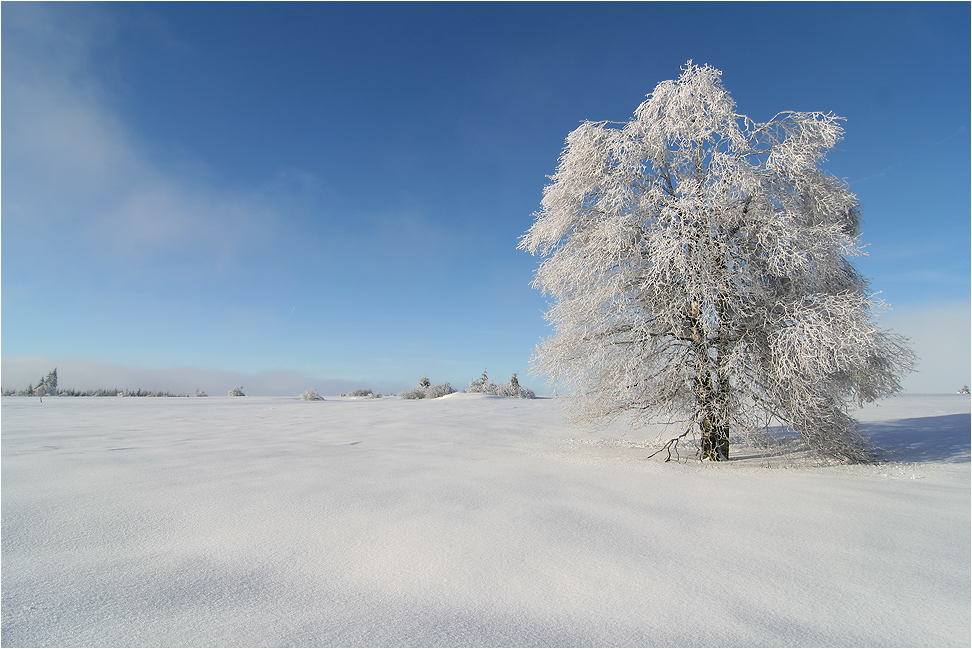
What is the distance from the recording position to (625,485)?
A: 4.73 meters

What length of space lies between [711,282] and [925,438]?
601 centimetres

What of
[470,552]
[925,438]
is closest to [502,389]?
[925,438]

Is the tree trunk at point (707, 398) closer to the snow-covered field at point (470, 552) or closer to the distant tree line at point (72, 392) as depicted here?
the snow-covered field at point (470, 552)

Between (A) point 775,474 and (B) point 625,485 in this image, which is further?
(A) point 775,474

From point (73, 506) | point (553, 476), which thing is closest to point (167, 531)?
point (73, 506)

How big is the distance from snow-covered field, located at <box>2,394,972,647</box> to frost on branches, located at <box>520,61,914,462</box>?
1.06 metres

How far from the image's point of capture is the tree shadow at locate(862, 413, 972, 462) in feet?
22.0

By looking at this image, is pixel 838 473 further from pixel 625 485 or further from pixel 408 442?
pixel 408 442

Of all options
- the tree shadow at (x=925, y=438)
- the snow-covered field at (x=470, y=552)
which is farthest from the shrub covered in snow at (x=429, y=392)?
the snow-covered field at (x=470, y=552)

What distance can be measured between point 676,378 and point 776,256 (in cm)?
207

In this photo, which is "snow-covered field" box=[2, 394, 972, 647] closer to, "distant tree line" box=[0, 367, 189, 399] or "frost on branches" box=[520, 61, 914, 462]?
"frost on branches" box=[520, 61, 914, 462]

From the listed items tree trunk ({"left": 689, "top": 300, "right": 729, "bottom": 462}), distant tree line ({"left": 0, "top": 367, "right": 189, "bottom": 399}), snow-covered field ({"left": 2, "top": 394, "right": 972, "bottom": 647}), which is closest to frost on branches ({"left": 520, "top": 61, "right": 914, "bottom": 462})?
tree trunk ({"left": 689, "top": 300, "right": 729, "bottom": 462})

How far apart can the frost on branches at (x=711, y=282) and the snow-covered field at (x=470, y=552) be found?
1058 mm

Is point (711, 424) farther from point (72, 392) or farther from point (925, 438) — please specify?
point (72, 392)
